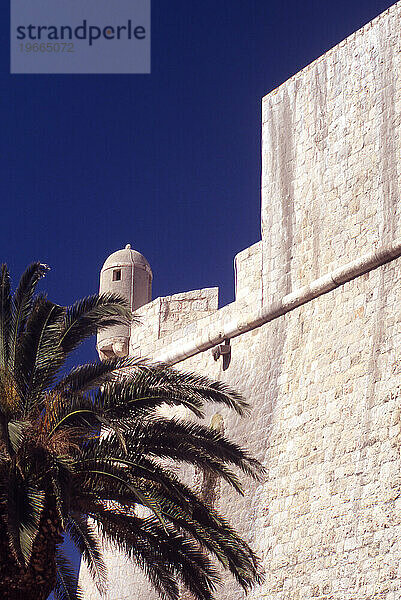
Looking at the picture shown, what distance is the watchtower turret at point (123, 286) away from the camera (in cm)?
1627

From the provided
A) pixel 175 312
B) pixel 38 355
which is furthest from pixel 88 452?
pixel 175 312

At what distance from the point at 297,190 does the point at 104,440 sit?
14.9 ft

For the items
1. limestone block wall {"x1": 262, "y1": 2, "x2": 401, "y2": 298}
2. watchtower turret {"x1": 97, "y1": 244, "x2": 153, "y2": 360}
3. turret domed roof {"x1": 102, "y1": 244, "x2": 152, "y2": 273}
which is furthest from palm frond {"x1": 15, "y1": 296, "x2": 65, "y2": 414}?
turret domed roof {"x1": 102, "y1": 244, "x2": 152, "y2": 273}

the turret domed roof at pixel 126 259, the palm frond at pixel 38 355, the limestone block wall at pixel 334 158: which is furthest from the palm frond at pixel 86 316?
the turret domed roof at pixel 126 259

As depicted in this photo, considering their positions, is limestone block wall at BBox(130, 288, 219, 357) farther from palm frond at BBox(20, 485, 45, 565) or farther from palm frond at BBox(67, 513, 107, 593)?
palm frond at BBox(20, 485, 45, 565)

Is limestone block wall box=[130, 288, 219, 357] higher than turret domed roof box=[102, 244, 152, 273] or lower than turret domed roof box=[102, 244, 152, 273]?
lower

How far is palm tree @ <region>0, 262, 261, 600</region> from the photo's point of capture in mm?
9047

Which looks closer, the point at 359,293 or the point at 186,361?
the point at 359,293

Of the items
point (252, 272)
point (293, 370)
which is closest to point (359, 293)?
point (293, 370)

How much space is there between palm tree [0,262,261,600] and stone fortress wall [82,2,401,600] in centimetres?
120

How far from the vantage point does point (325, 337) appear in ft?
38.1

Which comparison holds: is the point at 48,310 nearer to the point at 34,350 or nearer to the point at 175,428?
the point at 34,350

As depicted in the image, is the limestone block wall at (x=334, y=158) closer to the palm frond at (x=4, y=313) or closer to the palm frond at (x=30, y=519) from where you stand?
the palm frond at (x=4, y=313)

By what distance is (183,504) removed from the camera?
9.70 m
